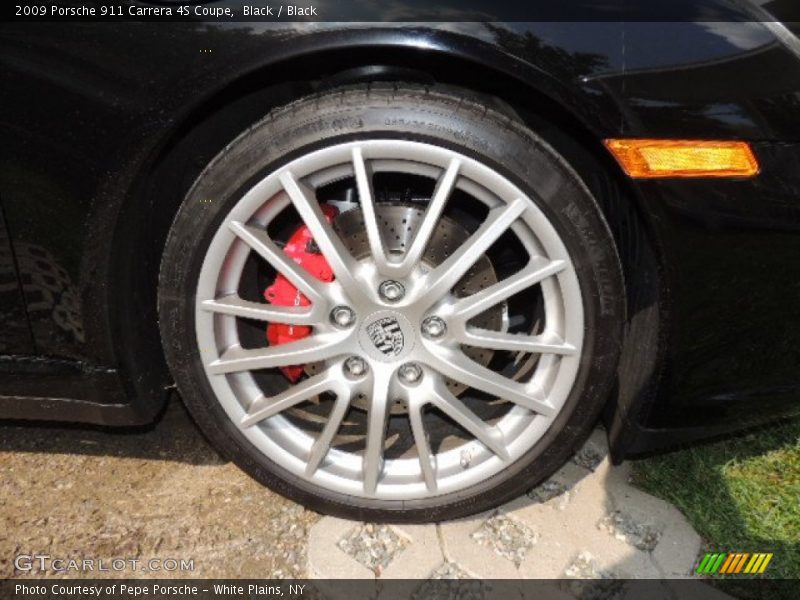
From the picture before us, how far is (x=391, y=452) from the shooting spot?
230 centimetres

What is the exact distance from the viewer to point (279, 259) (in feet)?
6.42

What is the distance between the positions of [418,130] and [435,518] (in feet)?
3.42

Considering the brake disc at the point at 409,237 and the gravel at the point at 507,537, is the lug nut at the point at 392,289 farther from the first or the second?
the gravel at the point at 507,537

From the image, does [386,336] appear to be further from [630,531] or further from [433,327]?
[630,531]

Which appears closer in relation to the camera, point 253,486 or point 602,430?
point 253,486

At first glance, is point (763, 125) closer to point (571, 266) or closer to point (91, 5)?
point (571, 266)

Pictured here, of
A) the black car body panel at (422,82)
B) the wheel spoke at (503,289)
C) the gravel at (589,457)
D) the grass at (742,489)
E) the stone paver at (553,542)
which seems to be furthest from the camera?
the gravel at (589,457)

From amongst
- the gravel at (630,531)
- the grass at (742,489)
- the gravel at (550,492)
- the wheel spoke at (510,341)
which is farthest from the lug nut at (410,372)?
the grass at (742,489)

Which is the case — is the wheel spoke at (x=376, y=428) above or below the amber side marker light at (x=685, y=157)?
below

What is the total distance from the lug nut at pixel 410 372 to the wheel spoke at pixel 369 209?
0.92ft

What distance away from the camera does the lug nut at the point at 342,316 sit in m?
2.00

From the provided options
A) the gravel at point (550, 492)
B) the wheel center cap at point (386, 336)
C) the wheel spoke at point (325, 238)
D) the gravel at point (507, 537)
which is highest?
the wheel spoke at point (325, 238)

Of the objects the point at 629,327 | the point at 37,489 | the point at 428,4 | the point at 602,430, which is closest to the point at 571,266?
the point at 629,327

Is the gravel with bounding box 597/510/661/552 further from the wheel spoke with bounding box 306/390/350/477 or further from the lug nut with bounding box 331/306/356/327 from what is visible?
the lug nut with bounding box 331/306/356/327
